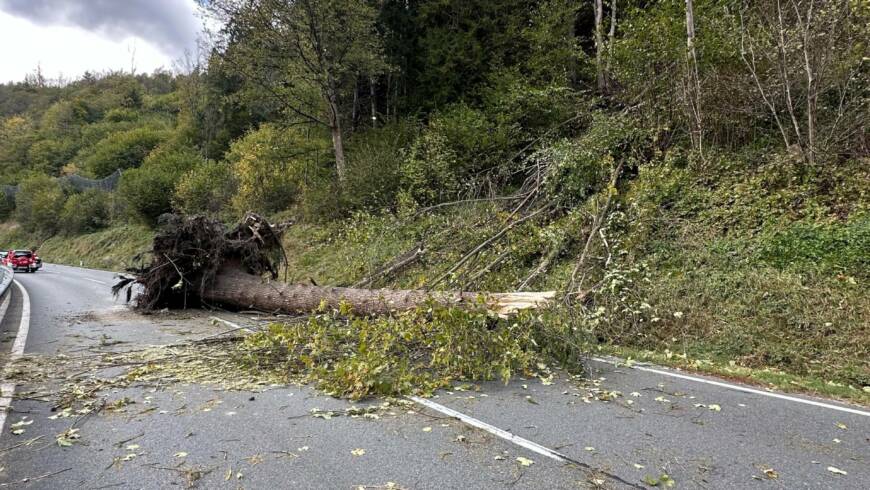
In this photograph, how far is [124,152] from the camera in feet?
194

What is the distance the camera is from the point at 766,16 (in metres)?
10.1

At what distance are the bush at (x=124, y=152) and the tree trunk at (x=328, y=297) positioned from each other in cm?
5614

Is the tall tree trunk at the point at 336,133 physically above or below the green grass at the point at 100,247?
above

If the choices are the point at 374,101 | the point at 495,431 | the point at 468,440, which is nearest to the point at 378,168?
the point at 374,101

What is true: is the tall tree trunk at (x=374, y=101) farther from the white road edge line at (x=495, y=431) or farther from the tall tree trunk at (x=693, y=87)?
the white road edge line at (x=495, y=431)

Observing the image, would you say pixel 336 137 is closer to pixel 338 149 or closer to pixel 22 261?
pixel 338 149

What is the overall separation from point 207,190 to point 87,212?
962 inches

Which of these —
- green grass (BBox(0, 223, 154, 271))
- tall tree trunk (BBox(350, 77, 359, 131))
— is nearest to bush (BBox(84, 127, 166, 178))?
green grass (BBox(0, 223, 154, 271))

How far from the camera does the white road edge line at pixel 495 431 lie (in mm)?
3717

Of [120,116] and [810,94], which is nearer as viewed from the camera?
[810,94]

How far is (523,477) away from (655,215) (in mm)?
7891

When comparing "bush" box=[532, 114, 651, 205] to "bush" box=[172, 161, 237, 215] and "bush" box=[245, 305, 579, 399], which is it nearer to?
"bush" box=[245, 305, 579, 399]

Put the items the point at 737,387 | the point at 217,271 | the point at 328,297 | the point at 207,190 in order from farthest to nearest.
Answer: the point at 207,190
the point at 217,271
the point at 328,297
the point at 737,387

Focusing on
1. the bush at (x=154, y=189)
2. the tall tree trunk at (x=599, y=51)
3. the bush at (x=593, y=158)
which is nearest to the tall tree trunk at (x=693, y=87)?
the bush at (x=593, y=158)
